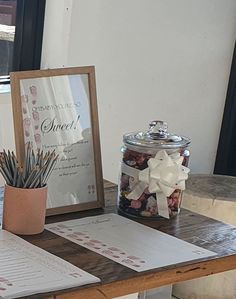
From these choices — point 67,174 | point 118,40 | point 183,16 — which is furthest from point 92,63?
point 67,174

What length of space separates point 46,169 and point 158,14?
1.49 meters

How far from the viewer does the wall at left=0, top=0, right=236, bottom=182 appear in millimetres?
2385

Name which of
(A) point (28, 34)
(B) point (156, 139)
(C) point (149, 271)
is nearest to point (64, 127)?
(B) point (156, 139)

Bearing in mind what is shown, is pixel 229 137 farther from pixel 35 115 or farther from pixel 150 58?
pixel 35 115

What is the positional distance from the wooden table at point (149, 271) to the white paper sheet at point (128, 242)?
0.06 feet

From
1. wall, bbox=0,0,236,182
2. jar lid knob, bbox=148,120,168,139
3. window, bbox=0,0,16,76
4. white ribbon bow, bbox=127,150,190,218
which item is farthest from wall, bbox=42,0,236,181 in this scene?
white ribbon bow, bbox=127,150,190,218

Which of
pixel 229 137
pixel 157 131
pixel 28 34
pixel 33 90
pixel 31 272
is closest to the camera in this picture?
pixel 31 272

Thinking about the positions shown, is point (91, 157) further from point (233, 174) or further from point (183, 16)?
point (233, 174)

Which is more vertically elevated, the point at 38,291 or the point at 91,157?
the point at 91,157

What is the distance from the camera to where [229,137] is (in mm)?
3139

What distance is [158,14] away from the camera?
2.62 m

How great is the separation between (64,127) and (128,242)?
282 mm

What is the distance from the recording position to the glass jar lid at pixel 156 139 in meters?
1.43

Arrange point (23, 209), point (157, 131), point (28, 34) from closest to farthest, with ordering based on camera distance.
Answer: point (23, 209) < point (157, 131) < point (28, 34)
